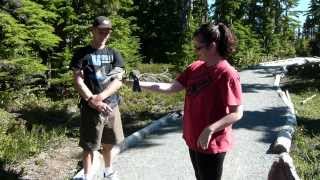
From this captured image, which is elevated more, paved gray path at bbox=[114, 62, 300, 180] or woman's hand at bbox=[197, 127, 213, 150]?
woman's hand at bbox=[197, 127, 213, 150]

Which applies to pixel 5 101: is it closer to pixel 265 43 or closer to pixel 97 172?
pixel 97 172

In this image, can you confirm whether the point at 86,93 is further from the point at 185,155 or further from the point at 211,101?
the point at 185,155

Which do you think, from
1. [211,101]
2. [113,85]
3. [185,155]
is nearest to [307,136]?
[185,155]

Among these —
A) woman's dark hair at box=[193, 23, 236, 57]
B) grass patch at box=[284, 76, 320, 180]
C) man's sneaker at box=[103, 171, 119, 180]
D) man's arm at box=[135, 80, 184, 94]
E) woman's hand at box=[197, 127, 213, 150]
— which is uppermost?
woman's dark hair at box=[193, 23, 236, 57]

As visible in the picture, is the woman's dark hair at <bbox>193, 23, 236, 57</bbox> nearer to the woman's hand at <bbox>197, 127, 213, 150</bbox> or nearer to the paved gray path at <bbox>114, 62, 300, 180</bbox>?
the woman's hand at <bbox>197, 127, 213, 150</bbox>

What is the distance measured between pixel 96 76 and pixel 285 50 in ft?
211

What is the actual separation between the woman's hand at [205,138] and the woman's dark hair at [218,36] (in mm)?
639

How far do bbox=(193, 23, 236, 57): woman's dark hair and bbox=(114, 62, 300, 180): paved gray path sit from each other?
375cm

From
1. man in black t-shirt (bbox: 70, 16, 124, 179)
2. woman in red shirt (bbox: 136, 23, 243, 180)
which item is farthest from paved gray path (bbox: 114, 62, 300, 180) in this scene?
woman in red shirt (bbox: 136, 23, 243, 180)

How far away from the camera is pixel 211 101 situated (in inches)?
173

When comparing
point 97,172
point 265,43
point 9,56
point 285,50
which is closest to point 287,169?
point 97,172

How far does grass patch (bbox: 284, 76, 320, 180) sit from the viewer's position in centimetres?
834

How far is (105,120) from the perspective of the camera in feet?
21.6

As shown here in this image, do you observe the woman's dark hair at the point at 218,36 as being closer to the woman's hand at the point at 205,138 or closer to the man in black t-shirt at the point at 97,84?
the woman's hand at the point at 205,138
